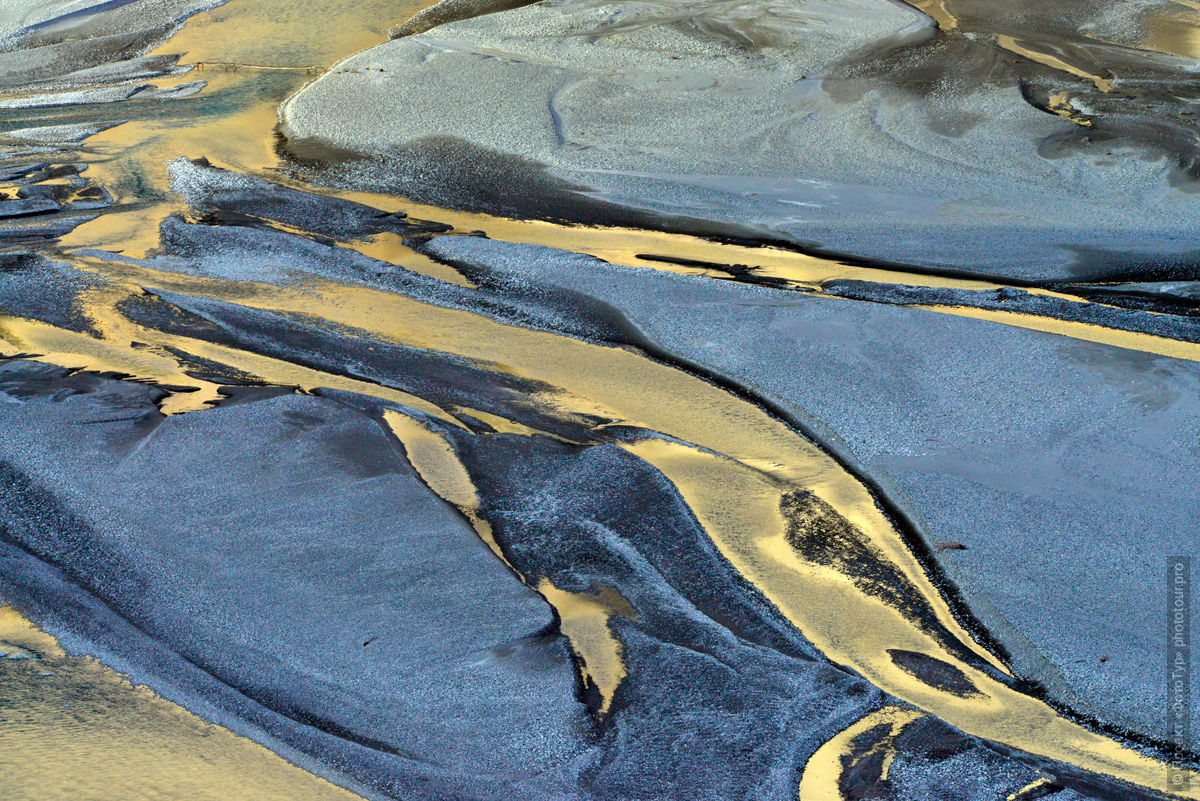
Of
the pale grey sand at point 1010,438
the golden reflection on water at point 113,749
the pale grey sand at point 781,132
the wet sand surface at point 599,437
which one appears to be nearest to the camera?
the golden reflection on water at point 113,749

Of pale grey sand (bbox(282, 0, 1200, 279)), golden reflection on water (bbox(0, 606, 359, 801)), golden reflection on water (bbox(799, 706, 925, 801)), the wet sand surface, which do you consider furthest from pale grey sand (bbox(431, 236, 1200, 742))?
golden reflection on water (bbox(0, 606, 359, 801))

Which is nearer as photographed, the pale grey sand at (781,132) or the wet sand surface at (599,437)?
the wet sand surface at (599,437)

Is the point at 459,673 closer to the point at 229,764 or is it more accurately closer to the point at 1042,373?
the point at 229,764

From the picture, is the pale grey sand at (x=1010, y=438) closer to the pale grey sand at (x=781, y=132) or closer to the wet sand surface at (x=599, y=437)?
the wet sand surface at (x=599, y=437)

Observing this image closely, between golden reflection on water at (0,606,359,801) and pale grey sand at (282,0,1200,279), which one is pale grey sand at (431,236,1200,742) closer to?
pale grey sand at (282,0,1200,279)

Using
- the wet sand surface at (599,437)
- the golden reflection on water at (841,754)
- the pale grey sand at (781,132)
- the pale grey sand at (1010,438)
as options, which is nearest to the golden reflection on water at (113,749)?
the wet sand surface at (599,437)

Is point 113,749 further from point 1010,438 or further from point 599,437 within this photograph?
point 1010,438

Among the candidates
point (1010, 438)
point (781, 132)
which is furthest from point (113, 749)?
point (781, 132)

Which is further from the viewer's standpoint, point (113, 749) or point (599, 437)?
point (599, 437)
